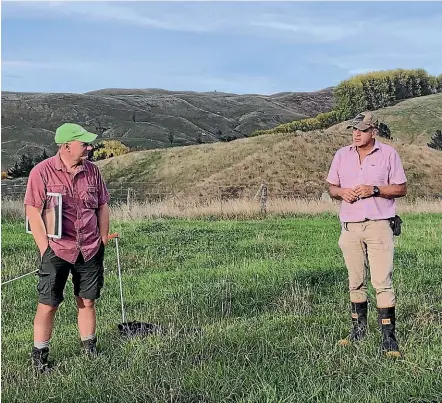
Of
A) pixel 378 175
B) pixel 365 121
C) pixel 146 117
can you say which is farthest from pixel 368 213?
pixel 146 117

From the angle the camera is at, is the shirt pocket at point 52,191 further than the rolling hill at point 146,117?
No

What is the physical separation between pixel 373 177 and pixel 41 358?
10.0 ft

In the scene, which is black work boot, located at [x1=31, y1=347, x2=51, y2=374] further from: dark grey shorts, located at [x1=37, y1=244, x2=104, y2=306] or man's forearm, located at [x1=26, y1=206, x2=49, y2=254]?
man's forearm, located at [x1=26, y1=206, x2=49, y2=254]

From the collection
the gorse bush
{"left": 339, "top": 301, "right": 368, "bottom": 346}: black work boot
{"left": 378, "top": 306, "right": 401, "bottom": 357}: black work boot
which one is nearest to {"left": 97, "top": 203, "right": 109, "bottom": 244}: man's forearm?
{"left": 339, "top": 301, "right": 368, "bottom": 346}: black work boot

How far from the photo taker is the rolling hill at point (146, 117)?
10525cm

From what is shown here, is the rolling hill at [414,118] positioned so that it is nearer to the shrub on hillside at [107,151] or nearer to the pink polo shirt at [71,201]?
the shrub on hillside at [107,151]

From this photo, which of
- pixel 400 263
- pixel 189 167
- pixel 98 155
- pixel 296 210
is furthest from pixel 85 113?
pixel 400 263

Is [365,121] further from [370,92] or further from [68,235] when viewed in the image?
[370,92]

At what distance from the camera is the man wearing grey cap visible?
528 cm

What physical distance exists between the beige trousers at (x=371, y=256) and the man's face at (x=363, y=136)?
0.68 m

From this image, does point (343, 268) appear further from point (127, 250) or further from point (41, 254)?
point (41, 254)

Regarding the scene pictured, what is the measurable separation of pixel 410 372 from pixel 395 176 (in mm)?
1679

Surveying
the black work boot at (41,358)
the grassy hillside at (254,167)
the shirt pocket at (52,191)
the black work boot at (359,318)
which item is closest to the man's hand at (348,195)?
the black work boot at (359,318)

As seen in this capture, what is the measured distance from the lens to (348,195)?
539cm
